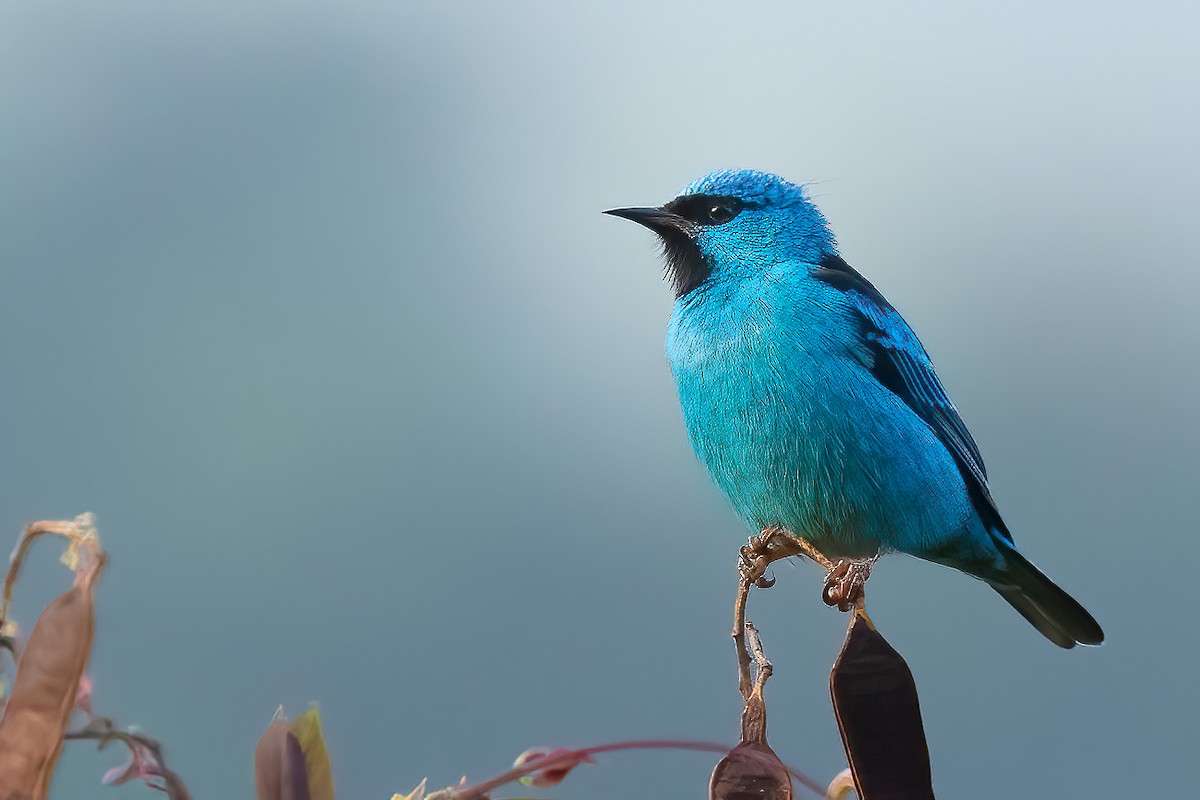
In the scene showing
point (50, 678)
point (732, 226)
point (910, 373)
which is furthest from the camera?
point (732, 226)

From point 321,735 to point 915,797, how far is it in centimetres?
73

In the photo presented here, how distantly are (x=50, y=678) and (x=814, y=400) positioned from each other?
2.04 metres

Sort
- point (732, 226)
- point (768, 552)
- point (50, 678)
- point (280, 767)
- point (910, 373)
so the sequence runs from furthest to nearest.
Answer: point (732, 226) < point (910, 373) < point (768, 552) < point (50, 678) < point (280, 767)

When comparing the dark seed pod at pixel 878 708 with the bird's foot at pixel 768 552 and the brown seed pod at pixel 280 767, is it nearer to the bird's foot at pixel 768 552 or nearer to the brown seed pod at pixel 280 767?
the bird's foot at pixel 768 552

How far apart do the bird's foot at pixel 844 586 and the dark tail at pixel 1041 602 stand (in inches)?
69.0

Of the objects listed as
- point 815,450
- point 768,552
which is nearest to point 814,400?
point 815,450

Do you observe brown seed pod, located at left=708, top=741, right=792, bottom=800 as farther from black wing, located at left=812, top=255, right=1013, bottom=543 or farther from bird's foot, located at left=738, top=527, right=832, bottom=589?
black wing, located at left=812, top=255, right=1013, bottom=543

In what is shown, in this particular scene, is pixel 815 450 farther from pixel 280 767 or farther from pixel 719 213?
pixel 280 767

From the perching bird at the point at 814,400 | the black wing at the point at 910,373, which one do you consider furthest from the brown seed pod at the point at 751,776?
the black wing at the point at 910,373

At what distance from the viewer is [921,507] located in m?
3.23

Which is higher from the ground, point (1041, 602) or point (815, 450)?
point (815, 450)

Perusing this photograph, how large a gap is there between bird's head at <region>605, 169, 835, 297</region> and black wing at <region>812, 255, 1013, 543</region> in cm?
13

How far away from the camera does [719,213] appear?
3.59 meters

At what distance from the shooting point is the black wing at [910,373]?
3.38 meters
